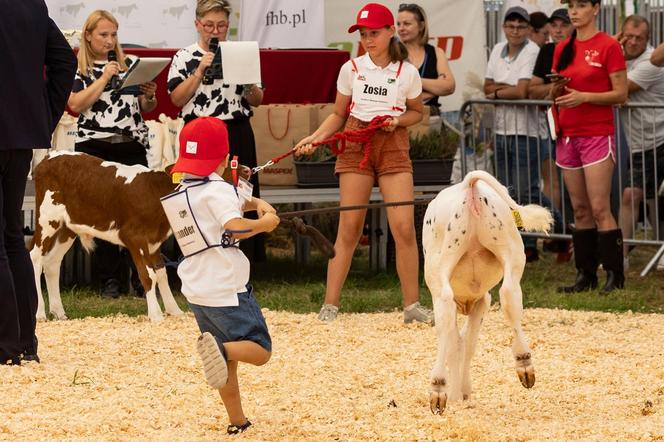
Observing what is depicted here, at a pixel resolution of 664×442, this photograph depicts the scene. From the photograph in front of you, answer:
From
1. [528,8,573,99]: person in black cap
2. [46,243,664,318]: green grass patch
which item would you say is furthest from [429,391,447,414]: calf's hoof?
[528,8,573,99]: person in black cap

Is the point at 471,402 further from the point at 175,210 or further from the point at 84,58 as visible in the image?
the point at 84,58

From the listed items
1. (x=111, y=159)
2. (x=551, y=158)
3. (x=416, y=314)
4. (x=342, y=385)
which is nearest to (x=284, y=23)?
(x=551, y=158)

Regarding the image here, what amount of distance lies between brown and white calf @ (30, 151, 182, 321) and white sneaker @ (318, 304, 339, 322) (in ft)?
3.18

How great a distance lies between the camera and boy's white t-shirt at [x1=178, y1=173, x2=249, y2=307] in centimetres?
524

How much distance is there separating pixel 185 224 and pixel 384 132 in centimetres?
328

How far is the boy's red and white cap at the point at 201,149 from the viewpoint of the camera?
Result: 17.3 feet

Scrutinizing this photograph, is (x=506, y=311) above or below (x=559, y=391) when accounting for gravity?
above

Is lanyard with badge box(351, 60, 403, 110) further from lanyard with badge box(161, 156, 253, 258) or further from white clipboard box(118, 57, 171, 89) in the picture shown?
lanyard with badge box(161, 156, 253, 258)

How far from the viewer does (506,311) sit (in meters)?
5.66

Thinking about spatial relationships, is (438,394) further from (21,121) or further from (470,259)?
(21,121)

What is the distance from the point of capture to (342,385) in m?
6.58

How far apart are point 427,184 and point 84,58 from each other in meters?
2.91

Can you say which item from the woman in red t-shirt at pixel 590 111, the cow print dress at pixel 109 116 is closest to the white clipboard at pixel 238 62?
the cow print dress at pixel 109 116

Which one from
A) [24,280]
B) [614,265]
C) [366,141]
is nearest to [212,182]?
[24,280]
